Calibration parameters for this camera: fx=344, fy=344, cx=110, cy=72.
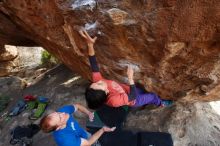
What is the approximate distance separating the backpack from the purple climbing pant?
2771mm

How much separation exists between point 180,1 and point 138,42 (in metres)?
0.91

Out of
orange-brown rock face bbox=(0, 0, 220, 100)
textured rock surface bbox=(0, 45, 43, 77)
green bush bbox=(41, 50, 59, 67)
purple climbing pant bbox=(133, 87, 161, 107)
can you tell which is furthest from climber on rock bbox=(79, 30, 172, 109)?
textured rock surface bbox=(0, 45, 43, 77)

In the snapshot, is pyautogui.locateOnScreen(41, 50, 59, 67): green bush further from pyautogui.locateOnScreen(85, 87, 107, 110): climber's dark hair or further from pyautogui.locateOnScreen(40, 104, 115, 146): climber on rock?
pyautogui.locateOnScreen(85, 87, 107, 110): climber's dark hair

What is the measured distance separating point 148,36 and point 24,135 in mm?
3844

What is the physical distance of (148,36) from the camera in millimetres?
4469

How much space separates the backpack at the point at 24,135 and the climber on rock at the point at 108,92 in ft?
9.21

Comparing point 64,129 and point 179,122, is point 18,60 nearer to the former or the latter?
point 179,122

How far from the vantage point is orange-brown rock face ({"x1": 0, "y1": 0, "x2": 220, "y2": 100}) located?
159 inches

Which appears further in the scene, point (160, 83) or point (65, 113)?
point (160, 83)

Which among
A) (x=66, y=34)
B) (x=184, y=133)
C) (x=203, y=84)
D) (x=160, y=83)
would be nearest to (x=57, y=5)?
(x=66, y=34)

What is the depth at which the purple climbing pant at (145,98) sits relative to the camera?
5.00 meters

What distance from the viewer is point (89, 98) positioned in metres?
4.22

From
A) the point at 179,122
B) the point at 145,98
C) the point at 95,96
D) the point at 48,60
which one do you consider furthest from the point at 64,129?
the point at 48,60

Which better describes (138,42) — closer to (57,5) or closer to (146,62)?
(146,62)
